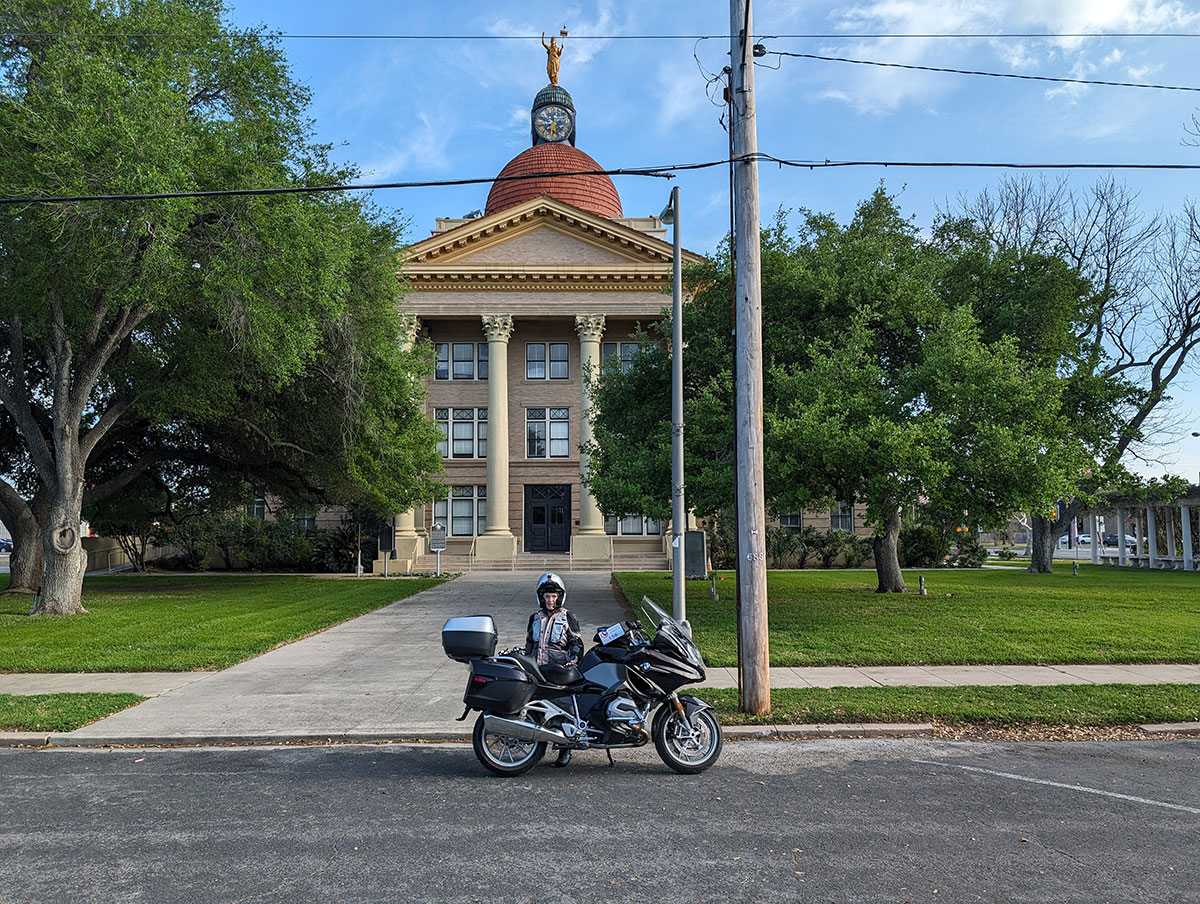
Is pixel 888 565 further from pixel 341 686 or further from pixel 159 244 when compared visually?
pixel 159 244

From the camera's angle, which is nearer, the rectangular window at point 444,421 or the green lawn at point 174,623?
the green lawn at point 174,623

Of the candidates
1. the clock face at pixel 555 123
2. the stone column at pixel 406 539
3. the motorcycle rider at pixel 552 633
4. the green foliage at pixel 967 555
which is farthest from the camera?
the clock face at pixel 555 123

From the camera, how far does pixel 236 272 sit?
54.1 ft

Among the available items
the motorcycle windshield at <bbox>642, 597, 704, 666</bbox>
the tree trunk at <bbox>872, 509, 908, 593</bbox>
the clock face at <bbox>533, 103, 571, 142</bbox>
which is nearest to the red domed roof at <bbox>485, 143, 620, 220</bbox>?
the clock face at <bbox>533, 103, 571, 142</bbox>

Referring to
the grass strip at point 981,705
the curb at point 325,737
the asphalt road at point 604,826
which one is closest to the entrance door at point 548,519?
the grass strip at point 981,705

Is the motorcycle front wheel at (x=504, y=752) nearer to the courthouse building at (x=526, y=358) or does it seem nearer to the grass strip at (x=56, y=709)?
the grass strip at (x=56, y=709)

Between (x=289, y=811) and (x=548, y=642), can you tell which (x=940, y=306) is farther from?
(x=289, y=811)

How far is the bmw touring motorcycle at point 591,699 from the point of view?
7266mm

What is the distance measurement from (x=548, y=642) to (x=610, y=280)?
110 feet

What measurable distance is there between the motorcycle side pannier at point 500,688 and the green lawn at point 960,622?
627 centimetres

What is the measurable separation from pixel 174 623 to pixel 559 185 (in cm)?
3650

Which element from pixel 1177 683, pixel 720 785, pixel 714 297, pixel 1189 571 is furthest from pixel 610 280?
pixel 720 785

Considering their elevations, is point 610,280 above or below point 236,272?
above

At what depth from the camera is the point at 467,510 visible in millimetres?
42312
